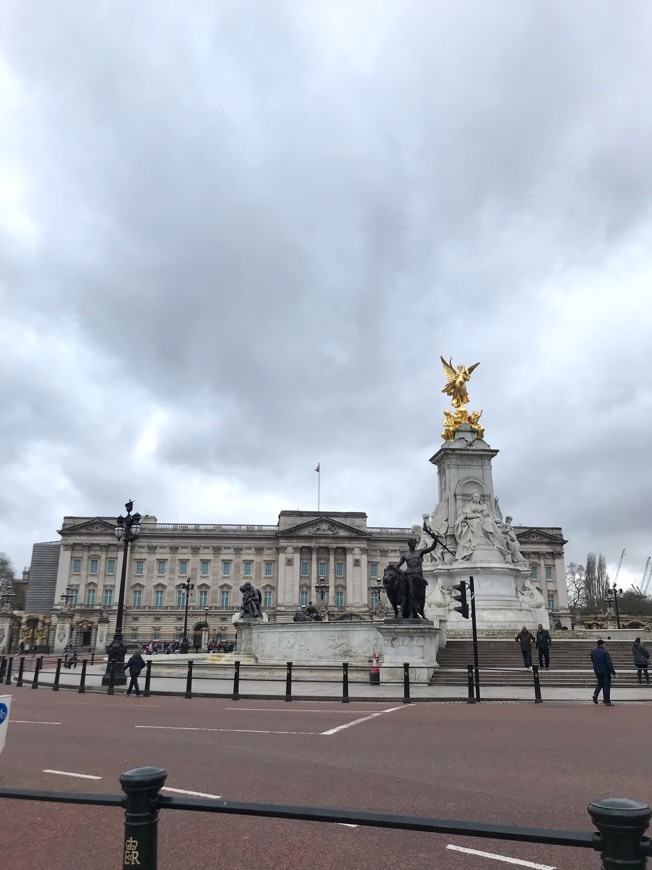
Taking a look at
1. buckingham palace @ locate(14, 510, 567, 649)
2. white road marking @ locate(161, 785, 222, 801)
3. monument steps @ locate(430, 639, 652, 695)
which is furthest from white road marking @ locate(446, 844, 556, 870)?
buckingham palace @ locate(14, 510, 567, 649)

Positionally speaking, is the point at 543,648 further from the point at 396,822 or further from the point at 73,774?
the point at 396,822

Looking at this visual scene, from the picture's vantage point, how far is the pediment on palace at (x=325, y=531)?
109m

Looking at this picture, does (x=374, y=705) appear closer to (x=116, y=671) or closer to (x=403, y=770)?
(x=403, y=770)

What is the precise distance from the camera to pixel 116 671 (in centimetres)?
2552

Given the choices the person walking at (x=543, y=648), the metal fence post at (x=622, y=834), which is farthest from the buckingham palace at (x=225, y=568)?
the metal fence post at (x=622, y=834)

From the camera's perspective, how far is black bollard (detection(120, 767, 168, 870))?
3.42m

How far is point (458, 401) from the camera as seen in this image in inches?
1880

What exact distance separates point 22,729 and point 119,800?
12151 millimetres

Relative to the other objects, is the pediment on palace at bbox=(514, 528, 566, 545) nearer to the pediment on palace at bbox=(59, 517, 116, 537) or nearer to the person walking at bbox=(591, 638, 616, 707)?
the pediment on palace at bbox=(59, 517, 116, 537)

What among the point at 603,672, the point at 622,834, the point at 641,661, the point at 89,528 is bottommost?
the point at 622,834

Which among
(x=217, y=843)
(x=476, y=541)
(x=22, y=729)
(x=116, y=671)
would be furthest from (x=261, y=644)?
(x=217, y=843)

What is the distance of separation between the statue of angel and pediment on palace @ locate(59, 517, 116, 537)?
2934 inches

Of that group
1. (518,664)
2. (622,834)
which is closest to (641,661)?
(518,664)

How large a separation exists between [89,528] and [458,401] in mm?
77681
